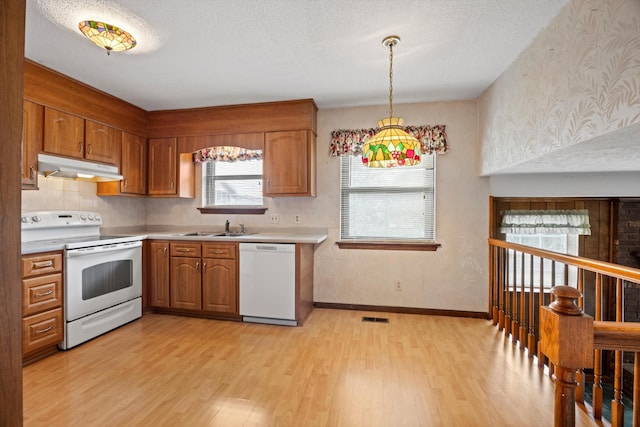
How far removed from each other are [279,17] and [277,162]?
1669 millimetres

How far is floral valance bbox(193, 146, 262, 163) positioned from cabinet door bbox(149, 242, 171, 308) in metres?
1.19

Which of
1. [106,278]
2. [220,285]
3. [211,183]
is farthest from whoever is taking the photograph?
[211,183]

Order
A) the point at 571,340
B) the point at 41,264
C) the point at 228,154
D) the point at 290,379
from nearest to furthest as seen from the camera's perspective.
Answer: the point at 571,340, the point at 290,379, the point at 41,264, the point at 228,154

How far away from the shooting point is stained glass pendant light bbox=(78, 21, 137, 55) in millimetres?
1978

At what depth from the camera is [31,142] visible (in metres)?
2.51

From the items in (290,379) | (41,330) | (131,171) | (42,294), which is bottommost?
(290,379)

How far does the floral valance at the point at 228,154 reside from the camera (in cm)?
371

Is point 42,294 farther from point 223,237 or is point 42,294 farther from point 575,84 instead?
point 575,84

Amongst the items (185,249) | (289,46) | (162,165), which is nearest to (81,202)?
(162,165)

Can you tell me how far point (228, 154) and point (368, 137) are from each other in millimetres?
1739

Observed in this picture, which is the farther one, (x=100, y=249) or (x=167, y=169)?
(x=167, y=169)

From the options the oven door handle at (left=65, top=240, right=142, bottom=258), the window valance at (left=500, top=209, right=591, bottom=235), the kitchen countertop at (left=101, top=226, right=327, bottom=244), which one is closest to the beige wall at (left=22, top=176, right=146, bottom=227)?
the kitchen countertop at (left=101, top=226, right=327, bottom=244)

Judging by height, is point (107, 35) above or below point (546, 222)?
above

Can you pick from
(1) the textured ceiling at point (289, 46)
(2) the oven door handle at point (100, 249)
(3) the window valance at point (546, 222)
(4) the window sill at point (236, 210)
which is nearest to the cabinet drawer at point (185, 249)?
(2) the oven door handle at point (100, 249)
